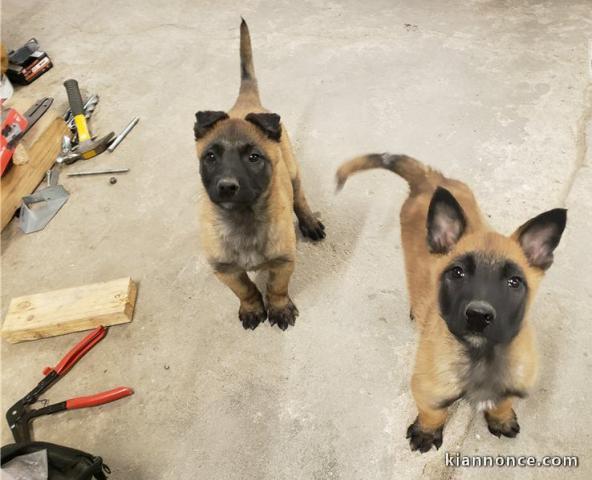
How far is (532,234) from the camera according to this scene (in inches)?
67.4

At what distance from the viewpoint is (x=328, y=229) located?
10.5 feet

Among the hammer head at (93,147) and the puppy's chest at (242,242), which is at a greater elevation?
the puppy's chest at (242,242)

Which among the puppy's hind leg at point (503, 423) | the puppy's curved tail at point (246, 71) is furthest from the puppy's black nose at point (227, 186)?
the puppy's hind leg at point (503, 423)

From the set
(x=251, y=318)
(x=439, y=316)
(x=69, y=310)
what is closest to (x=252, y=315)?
(x=251, y=318)

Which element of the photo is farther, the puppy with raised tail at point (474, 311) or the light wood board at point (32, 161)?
the light wood board at point (32, 161)

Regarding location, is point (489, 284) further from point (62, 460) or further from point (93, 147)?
point (93, 147)

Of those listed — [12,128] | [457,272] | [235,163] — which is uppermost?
[235,163]

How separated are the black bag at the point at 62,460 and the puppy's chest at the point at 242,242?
1.06 m

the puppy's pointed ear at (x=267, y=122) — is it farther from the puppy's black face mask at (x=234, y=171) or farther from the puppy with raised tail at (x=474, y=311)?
the puppy with raised tail at (x=474, y=311)

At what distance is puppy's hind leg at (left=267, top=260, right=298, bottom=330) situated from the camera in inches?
102

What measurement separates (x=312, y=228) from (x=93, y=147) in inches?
80.2

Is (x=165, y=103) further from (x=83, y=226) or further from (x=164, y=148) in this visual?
(x=83, y=226)

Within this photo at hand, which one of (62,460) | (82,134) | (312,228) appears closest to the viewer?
(62,460)

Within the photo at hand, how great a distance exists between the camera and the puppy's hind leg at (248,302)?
257cm
